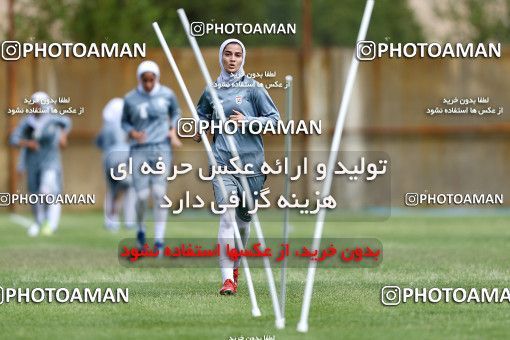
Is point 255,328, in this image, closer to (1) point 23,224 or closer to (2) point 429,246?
(2) point 429,246

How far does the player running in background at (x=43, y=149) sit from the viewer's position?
76.1 ft

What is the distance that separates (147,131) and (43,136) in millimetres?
6165

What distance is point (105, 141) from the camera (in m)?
27.4

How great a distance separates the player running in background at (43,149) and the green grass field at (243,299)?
224 cm

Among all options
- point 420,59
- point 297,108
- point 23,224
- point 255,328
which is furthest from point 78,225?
point 255,328

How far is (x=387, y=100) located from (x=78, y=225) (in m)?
9.81
